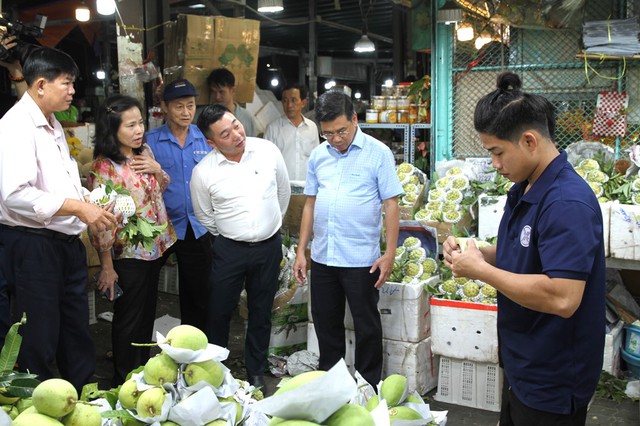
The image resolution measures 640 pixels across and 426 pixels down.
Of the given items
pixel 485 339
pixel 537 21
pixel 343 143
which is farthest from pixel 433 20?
pixel 485 339

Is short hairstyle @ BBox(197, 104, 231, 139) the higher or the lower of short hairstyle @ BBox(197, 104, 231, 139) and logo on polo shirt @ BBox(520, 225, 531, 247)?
the higher

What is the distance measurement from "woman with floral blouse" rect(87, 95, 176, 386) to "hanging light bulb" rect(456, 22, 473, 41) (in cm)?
313

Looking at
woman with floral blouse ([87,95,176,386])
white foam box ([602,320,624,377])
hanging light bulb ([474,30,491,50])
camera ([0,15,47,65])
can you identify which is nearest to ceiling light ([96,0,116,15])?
camera ([0,15,47,65])

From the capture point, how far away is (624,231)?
4.35 meters

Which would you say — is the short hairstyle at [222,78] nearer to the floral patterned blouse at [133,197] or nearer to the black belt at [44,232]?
the floral patterned blouse at [133,197]

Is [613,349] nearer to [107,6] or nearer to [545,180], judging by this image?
[545,180]

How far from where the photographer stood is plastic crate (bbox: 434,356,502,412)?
421 cm

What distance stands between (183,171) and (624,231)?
2.87 metres

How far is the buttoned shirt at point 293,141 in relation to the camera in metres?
6.36

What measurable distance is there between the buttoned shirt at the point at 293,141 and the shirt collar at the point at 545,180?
4.38m

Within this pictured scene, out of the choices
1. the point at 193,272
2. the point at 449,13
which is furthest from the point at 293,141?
the point at 193,272

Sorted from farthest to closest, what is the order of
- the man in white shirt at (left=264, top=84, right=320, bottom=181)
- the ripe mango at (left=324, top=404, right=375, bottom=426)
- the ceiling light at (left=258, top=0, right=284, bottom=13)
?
the ceiling light at (left=258, top=0, right=284, bottom=13), the man in white shirt at (left=264, top=84, right=320, bottom=181), the ripe mango at (left=324, top=404, right=375, bottom=426)

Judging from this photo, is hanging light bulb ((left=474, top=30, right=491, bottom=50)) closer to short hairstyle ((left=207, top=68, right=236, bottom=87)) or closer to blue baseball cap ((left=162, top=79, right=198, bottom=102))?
short hairstyle ((left=207, top=68, right=236, bottom=87))

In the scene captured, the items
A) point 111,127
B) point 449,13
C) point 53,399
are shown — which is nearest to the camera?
point 53,399
